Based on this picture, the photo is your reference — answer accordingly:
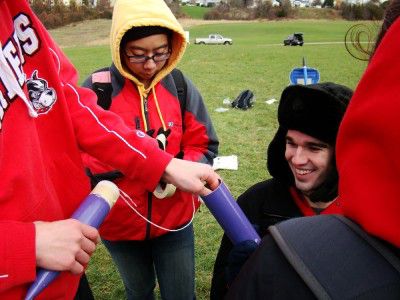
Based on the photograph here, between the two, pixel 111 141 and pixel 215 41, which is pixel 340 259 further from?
pixel 215 41

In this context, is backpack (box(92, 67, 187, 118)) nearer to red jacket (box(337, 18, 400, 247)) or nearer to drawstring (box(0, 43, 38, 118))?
drawstring (box(0, 43, 38, 118))

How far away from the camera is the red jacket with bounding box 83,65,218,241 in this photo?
7.07 feet

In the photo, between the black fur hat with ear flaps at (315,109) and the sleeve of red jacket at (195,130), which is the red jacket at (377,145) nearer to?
the black fur hat with ear flaps at (315,109)

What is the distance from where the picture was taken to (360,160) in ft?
2.36

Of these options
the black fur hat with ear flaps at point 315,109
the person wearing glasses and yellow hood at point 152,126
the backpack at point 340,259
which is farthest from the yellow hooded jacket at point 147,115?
the backpack at point 340,259

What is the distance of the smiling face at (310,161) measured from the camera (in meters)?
2.17

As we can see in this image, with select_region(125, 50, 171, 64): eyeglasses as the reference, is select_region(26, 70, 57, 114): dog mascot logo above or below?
above

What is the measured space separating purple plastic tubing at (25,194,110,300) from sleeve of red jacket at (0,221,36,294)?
0.04 meters

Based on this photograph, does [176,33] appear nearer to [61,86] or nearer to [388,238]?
[61,86]

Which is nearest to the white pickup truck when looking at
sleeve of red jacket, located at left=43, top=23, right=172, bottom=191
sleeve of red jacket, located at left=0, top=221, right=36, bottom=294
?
sleeve of red jacket, located at left=43, top=23, right=172, bottom=191

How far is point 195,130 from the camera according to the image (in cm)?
233

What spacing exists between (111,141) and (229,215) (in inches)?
20.3

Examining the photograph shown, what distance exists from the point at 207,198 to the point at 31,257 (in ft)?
2.25

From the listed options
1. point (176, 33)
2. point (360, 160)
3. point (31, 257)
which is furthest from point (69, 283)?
point (176, 33)
